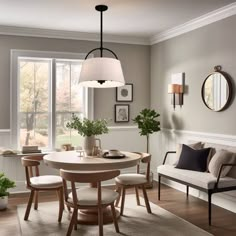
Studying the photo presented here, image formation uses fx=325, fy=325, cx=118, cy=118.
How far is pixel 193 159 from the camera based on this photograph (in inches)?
177

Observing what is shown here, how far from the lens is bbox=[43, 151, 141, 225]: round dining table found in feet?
11.4

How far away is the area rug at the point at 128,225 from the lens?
354 cm

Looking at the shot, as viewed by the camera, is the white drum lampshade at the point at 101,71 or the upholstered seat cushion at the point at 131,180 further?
the upholstered seat cushion at the point at 131,180

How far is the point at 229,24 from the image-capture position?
4.35m

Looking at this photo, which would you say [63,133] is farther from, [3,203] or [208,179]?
[208,179]

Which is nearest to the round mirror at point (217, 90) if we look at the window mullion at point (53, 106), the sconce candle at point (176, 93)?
the sconce candle at point (176, 93)

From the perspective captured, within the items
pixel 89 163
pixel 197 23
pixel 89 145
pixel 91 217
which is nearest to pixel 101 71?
pixel 89 145

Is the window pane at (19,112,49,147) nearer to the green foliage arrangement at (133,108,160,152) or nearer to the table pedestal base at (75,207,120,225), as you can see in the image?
the green foliage arrangement at (133,108,160,152)

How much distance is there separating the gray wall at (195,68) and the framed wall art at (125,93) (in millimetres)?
452

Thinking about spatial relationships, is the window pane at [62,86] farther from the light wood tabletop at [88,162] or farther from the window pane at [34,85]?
the light wood tabletop at [88,162]

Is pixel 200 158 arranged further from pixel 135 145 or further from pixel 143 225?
pixel 135 145

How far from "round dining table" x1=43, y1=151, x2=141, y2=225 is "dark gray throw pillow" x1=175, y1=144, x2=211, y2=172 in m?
0.91

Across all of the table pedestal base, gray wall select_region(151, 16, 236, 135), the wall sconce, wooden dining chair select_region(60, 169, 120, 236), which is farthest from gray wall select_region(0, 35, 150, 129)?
wooden dining chair select_region(60, 169, 120, 236)

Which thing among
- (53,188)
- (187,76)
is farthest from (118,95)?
(53,188)
